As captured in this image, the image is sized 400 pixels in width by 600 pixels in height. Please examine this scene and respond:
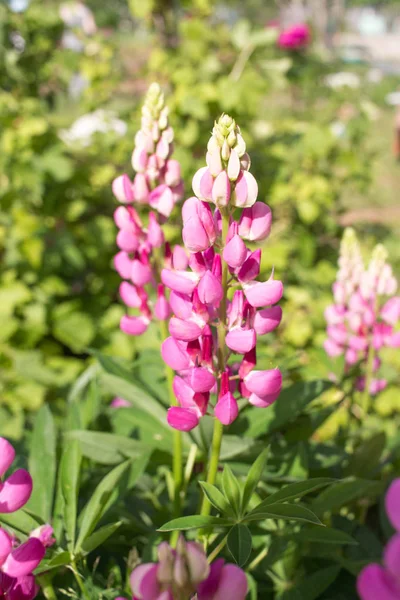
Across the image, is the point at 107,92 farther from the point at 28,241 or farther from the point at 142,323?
the point at 142,323

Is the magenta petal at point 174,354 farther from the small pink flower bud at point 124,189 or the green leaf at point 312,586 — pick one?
the green leaf at point 312,586

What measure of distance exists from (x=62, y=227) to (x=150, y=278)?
2175mm

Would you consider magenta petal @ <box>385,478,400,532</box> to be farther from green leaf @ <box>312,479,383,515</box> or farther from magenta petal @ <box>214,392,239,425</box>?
green leaf @ <box>312,479,383,515</box>

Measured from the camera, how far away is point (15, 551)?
0.74m

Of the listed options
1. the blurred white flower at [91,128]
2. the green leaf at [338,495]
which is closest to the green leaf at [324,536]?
the green leaf at [338,495]

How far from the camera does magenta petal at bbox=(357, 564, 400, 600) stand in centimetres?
49

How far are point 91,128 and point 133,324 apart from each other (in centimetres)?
264

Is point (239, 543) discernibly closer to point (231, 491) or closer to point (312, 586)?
point (231, 491)

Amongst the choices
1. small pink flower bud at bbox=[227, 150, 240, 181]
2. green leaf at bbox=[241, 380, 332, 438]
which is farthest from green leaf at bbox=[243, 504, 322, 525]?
small pink flower bud at bbox=[227, 150, 240, 181]

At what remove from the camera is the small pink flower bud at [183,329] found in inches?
31.9

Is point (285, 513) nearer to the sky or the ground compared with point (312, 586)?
nearer to the sky

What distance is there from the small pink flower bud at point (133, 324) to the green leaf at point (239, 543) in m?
0.46

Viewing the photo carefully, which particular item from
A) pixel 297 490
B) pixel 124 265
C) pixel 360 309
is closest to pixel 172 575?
pixel 297 490

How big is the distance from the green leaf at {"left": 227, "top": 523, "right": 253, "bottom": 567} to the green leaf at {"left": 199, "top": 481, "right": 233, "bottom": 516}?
28mm
